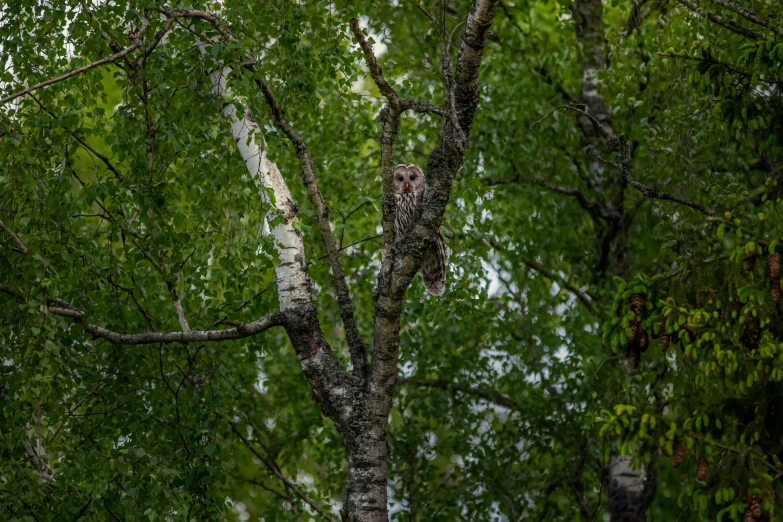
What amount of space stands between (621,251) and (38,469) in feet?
15.4

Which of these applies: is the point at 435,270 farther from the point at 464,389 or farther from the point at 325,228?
the point at 325,228

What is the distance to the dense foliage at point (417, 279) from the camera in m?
3.98

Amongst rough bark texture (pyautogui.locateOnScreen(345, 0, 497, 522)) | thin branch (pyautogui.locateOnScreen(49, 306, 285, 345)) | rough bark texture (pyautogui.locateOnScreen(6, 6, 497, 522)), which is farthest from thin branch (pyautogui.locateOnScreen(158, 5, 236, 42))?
thin branch (pyautogui.locateOnScreen(49, 306, 285, 345))

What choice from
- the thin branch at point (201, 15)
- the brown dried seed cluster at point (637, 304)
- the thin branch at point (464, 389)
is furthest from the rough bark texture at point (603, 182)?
the brown dried seed cluster at point (637, 304)

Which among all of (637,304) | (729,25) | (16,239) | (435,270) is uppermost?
(435,270)

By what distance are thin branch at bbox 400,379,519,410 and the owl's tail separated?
838mm

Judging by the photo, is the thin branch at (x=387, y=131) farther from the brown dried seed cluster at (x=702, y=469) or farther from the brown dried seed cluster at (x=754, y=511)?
the brown dried seed cluster at (x=754, y=511)

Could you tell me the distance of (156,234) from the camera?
16.2 feet

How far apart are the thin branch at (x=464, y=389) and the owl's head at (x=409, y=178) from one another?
1.49 m

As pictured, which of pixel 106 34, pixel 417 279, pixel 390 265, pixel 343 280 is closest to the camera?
pixel 390 265

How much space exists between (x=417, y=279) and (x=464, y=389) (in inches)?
63.5

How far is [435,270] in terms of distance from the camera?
290 inches

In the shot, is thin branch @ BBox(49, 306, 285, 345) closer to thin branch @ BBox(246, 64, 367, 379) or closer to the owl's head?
thin branch @ BBox(246, 64, 367, 379)

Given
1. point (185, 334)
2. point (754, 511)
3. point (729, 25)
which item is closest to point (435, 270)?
point (729, 25)
